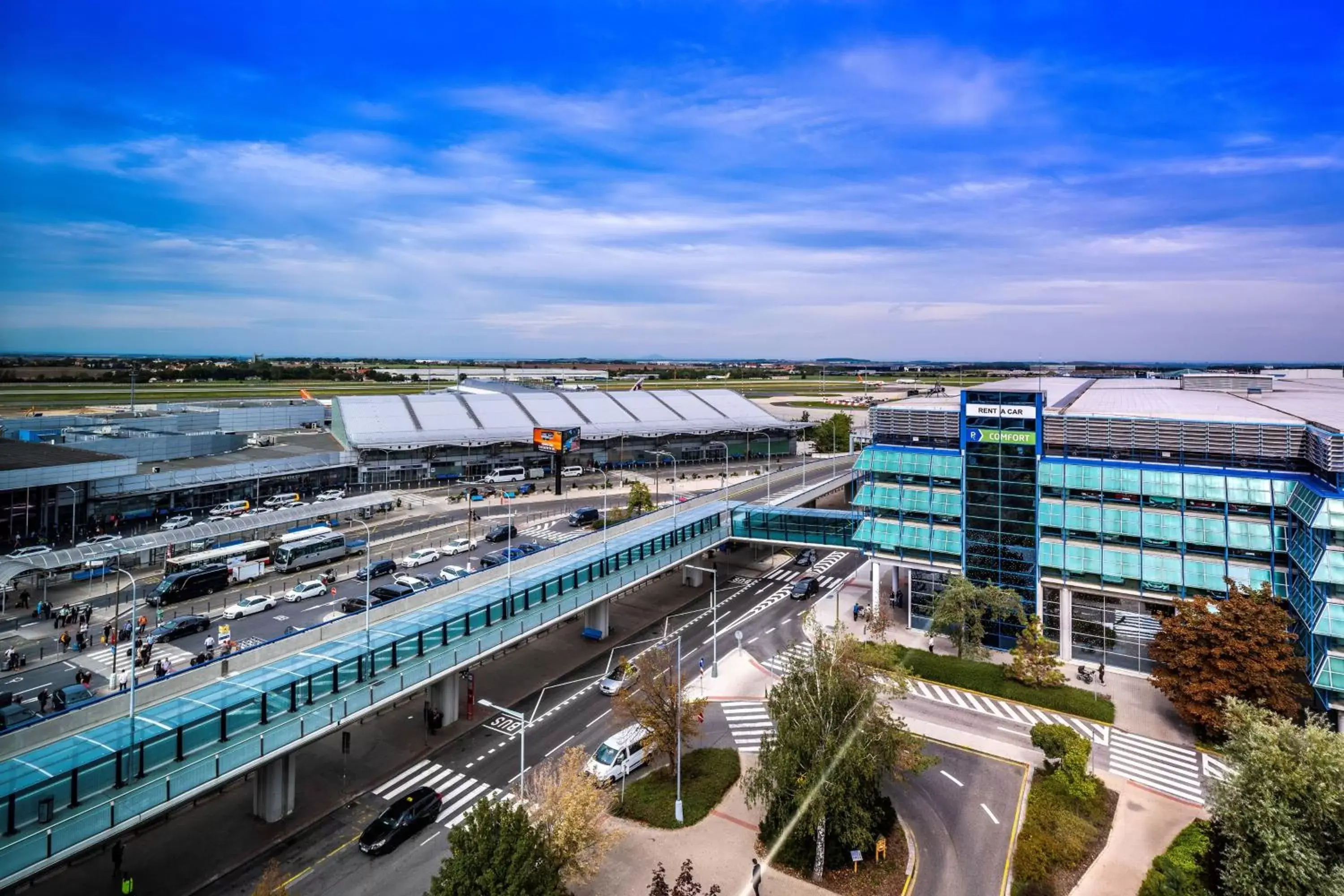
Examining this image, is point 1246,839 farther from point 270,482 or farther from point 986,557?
point 270,482

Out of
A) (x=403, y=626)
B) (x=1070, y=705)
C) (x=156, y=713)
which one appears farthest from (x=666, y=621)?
(x=156, y=713)

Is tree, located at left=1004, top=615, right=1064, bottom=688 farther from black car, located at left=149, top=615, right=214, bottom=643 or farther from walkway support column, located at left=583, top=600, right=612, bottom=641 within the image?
black car, located at left=149, top=615, right=214, bottom=643

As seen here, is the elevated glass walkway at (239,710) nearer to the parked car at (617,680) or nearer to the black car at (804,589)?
the parked car at (617,680)

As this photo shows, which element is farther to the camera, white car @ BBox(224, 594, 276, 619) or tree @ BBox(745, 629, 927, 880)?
white car @ BBox(224, 594, 276, 619)

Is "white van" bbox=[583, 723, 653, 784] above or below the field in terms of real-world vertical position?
below

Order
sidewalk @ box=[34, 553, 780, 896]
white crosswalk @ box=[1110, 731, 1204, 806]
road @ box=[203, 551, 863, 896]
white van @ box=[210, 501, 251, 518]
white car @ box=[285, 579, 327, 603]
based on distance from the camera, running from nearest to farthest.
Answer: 1. sidewalk @ box=[34, 553, 780, 896]
2. road @ box=[203, 551, 863, 896]
3. white crosswalk @ box=[1110, 731, 1204, 806]
4. white car @ box=[285, 579, 327, 603]
5. white van @ box=[210, 501, 251, 518]

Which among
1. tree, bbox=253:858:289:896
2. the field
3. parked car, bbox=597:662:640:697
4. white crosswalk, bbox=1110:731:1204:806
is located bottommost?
white crosswalk, bbox=1110:731:1204:806

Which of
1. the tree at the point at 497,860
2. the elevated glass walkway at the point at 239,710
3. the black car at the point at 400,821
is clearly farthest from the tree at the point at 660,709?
the tree at the point at 497,860

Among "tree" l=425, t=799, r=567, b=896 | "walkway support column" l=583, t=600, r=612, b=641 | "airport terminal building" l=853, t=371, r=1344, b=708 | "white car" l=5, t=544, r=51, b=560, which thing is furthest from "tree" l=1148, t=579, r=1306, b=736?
"white car" l=5, t=544, r=51, b=560
